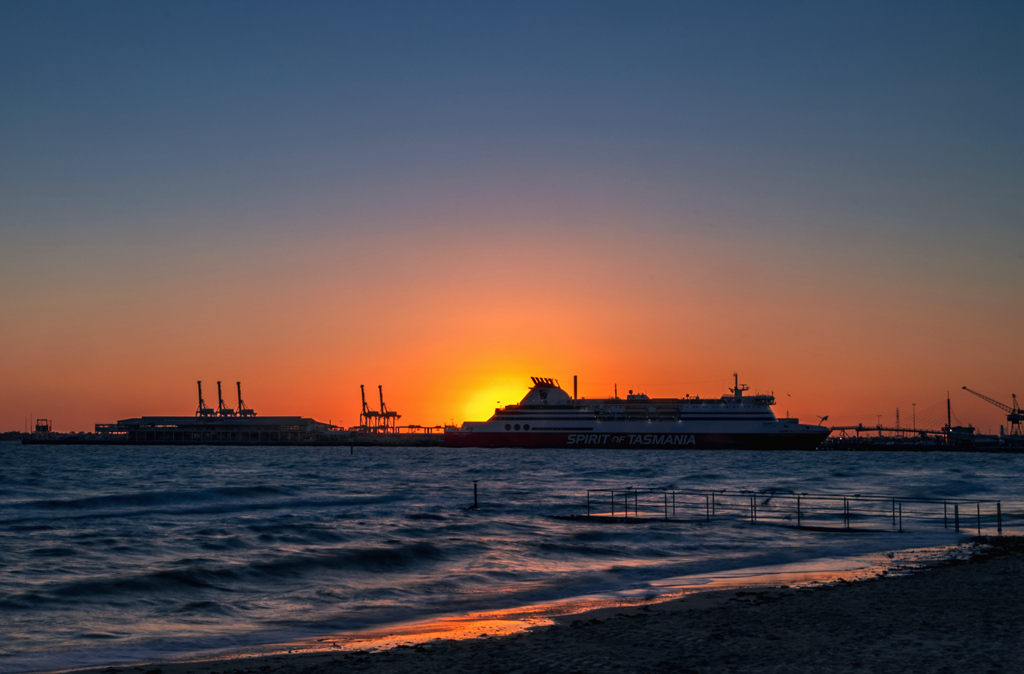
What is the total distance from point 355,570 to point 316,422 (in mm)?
181559

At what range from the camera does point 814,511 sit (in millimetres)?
36594


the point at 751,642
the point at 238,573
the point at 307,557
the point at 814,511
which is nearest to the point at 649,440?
the point at 814,511

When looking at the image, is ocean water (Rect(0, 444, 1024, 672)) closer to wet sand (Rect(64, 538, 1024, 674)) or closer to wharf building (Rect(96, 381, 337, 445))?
wet sand (Rect(64, 538, 1024, 674))

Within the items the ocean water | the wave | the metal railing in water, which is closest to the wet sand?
the ocean water

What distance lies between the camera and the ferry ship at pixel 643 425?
11531cm

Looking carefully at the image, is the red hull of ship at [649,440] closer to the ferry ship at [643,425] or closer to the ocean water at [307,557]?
the ferry ship at [643,425]

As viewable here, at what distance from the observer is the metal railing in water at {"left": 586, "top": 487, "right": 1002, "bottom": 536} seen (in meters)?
30.5

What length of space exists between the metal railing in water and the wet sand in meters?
Answer: 15.1

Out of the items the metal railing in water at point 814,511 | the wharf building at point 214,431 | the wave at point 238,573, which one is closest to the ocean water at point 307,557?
the wave at point 238,573

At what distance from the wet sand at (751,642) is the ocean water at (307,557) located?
11.2ft

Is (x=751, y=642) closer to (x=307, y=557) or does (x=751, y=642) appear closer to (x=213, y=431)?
(x=307, y=557)

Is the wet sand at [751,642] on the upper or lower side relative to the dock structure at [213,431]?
upper

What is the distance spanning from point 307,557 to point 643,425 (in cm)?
9946

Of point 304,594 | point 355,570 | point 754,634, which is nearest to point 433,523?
point 355,570
